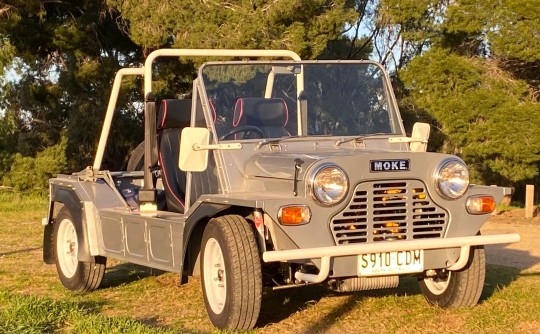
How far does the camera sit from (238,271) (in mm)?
5992

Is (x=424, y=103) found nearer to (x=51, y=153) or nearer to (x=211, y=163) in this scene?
(x=51, y=153)

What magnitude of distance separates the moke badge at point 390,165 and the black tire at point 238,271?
3.06ft

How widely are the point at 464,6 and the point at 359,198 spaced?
16.8 m

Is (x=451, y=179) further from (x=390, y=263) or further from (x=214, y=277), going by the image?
(x=214, y=277)

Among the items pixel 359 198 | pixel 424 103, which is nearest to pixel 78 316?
pixel 359 198

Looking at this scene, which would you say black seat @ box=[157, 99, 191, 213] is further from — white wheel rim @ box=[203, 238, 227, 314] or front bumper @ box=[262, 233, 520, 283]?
front bumper @ box=[262, 233, 520, 283]

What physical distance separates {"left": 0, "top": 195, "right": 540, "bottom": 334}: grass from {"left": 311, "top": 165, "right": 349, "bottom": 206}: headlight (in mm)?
1093

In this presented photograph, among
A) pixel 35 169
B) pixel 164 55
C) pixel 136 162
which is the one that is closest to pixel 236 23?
pixel 35 169

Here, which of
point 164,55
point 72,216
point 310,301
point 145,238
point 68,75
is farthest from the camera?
point 68,75

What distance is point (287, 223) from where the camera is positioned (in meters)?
5.82

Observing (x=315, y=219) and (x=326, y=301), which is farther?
(x=326, y=301)

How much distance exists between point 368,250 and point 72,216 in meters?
3.54

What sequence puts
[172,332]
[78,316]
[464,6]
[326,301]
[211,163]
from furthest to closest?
[464,6] → [326,301] → [211,163] → [78,316] → [172,332]

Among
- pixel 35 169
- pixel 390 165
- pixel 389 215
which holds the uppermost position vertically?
pixel 390 165
